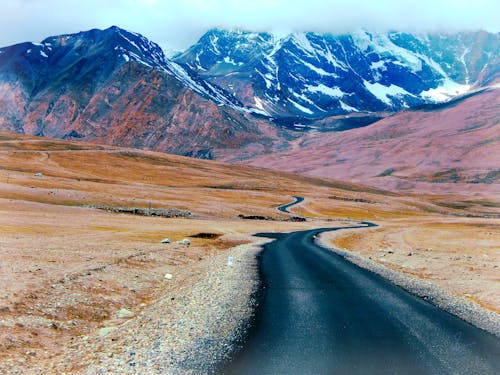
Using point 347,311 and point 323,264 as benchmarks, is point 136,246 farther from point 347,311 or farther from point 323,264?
point 347,311

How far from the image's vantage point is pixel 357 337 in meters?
17.5

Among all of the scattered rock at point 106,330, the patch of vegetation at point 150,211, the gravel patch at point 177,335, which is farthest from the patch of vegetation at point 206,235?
the scattered rock at point 106,330

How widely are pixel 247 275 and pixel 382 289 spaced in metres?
9.19

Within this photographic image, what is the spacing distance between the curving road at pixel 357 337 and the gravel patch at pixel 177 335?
0.81 m

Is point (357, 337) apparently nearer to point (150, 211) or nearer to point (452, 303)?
point (452, 303)

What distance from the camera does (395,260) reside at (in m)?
46.7

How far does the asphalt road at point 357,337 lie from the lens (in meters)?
14.6

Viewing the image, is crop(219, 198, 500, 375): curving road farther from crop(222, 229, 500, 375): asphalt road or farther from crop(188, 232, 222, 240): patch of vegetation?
crop(188, 232, 222, 240): patch of vegetation

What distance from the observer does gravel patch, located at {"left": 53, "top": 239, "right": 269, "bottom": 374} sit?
14.2 metres

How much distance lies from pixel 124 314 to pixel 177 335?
4696mm

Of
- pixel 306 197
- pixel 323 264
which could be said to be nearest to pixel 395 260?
pixel 323 264

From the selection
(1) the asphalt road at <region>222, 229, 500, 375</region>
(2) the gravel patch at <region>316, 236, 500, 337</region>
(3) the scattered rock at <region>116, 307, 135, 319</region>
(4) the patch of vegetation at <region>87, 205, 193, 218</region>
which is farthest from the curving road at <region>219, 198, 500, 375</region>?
(4) the patch of vegetation at <region>87, 205, 193, 218</region>

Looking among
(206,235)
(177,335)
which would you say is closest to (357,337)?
(177,335)

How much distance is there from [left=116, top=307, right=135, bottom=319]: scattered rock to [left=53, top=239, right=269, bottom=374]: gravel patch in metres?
0.43
